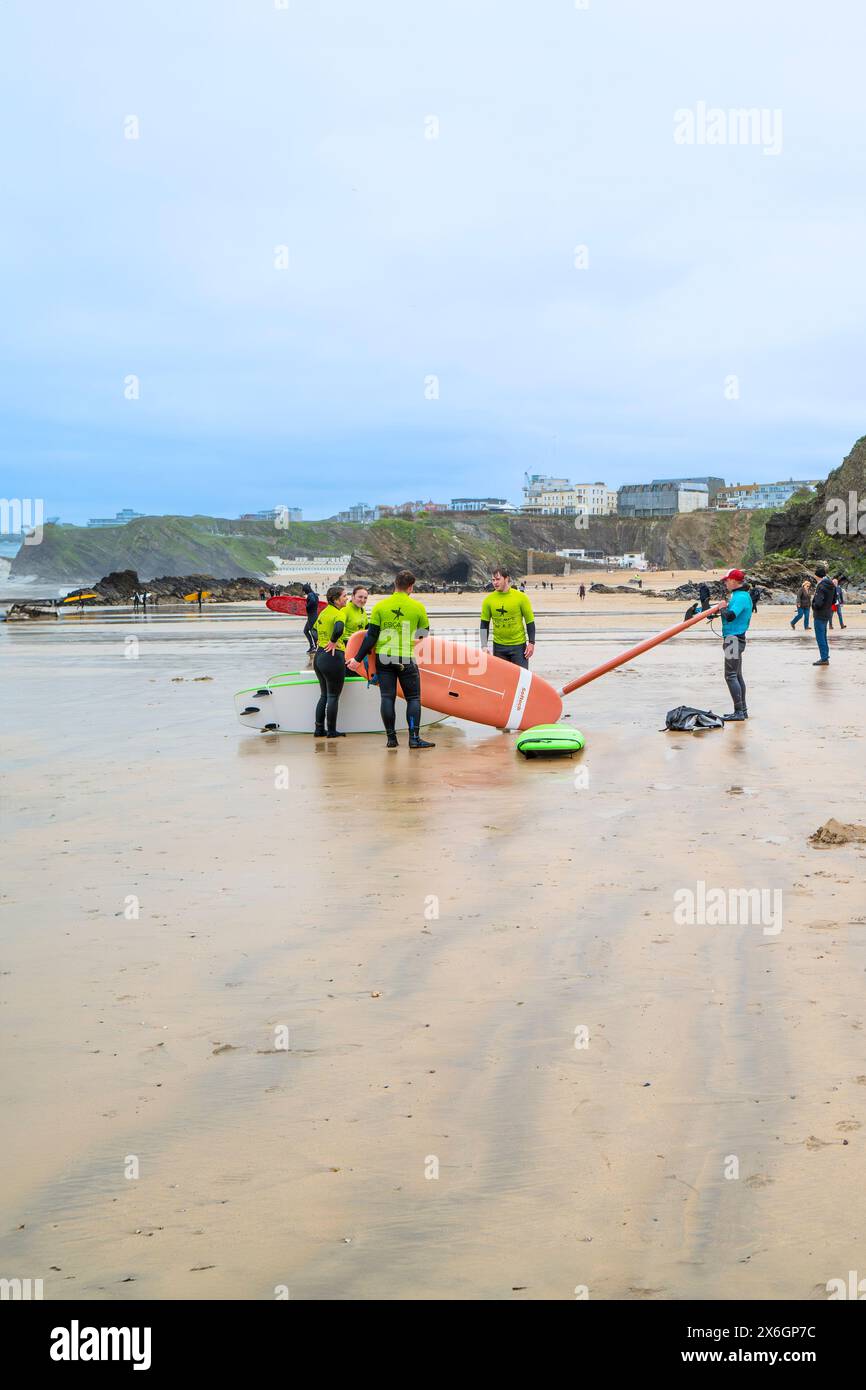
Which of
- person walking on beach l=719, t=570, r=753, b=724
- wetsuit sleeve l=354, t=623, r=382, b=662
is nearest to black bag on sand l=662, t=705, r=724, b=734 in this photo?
person walking on beach l=719, t=570, r=753, b=724

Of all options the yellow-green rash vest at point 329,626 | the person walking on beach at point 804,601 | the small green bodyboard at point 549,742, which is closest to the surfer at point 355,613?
the yellow-green rash vest at point 329,626

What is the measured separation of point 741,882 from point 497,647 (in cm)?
702

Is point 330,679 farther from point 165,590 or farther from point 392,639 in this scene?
point 165,590

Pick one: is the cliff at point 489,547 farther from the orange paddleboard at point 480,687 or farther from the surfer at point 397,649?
the surfer at point 397,649

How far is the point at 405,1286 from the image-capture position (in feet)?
9.39

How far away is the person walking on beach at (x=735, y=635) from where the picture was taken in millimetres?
13141

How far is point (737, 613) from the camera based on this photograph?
13.2 meters

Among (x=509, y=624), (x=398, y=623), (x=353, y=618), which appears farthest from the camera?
(x=353, y=618)

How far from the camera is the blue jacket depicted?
13.2 metres

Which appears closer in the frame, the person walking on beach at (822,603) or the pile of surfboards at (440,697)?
the pile of surfboards at (440,697)

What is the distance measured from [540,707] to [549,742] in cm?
192

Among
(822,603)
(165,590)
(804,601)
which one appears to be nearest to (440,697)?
(822,603)

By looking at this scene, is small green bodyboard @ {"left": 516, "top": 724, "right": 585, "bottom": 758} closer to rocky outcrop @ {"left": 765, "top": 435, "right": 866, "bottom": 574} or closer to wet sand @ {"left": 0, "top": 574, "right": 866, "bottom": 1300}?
wet sand @ {"left": 0, "top": 574, "right": 866, "bottom": 1300}

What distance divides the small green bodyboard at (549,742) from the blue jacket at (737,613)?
2.97 m
